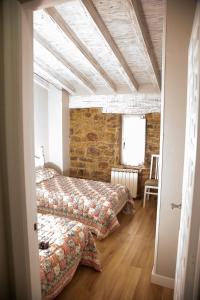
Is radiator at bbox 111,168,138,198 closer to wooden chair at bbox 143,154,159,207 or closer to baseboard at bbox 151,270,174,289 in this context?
wooden chair at bbox 143,154,159,207

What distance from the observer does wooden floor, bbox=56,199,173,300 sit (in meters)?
1.90

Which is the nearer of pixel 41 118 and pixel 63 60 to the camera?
pixel 63 60

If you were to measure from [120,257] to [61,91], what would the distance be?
136 inches

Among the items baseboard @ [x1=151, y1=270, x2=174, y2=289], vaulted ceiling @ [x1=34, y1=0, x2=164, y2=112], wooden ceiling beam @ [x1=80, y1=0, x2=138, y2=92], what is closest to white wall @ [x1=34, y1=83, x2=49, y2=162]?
vaulted ceiling @ [x1=34, y1=0, x2=164, y2=112]

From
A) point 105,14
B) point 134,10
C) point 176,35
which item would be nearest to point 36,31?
point 105,14

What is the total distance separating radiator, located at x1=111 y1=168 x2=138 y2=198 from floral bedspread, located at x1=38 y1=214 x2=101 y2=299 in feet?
7.30

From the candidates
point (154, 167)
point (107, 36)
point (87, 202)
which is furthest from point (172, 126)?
point (154, 167)

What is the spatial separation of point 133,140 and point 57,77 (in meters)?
2.07

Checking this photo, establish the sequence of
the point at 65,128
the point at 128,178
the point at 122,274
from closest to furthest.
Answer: the point at 122,274, the point at 128,178, the point at 65,128

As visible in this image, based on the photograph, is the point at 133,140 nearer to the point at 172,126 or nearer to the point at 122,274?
the point at 172,126

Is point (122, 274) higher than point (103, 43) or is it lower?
lower

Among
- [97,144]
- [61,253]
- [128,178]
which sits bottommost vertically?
[61,253]

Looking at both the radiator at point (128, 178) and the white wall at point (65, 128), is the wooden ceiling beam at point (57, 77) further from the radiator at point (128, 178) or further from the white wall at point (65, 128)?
the radiator at point (128, 178)

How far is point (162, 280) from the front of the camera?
1998mm
